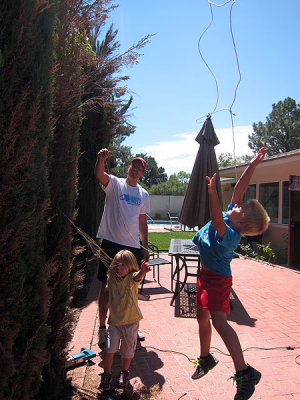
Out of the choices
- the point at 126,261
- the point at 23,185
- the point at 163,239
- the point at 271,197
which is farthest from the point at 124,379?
the point at 163,239

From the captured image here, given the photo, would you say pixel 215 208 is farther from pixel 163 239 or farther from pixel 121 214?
pixel 163 239

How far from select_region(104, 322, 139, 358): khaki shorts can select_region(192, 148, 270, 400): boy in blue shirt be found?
1.72 feet

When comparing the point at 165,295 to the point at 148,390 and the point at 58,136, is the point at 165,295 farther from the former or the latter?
the point at 58,136

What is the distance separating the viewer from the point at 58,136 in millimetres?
2488

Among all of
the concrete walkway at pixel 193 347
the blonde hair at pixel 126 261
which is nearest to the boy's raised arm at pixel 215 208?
the blonde hair at pixel 126 261

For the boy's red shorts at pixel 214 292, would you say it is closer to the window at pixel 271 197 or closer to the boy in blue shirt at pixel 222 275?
the boy in blue shirt at pixel 222 275

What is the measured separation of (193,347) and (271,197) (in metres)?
8.93

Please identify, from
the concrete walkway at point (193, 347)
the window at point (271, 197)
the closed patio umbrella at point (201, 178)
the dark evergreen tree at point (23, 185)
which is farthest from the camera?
the window at point (271, 197)

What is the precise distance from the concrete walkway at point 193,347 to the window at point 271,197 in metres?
5.53

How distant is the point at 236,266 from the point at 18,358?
7.36m

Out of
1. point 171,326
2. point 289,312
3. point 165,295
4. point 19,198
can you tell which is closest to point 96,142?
point 165,295

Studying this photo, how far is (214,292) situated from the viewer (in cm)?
249

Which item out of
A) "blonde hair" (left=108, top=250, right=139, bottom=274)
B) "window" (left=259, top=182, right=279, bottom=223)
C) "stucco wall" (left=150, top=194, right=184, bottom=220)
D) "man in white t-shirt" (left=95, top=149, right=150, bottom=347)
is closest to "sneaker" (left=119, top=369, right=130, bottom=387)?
"man in white t-shirt" (left=95, top=149, right=150, bottom=347)

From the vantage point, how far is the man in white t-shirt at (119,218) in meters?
3.28
